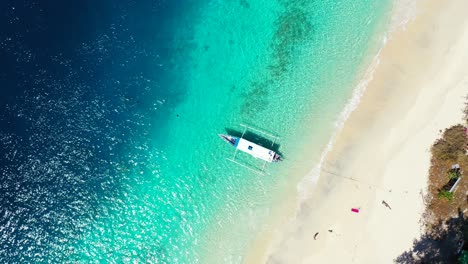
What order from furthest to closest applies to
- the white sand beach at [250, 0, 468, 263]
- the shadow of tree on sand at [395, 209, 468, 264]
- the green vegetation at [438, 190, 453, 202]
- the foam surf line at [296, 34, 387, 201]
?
1. the foam surf line at [296, 34, 387, 201]
2. the white sand beach at [250, 0, 468, 263]
3. the shadow of tree on sand at [395, 209, 468, 264]
4. the green vegetation at [438, 190, 453, 202]

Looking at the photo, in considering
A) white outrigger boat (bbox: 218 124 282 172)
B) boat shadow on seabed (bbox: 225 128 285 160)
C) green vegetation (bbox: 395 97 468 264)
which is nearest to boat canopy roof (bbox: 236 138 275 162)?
white outrigger boat (bbox: 218 124 282 172)

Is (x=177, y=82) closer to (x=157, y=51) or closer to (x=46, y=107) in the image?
(x=157, y=51)

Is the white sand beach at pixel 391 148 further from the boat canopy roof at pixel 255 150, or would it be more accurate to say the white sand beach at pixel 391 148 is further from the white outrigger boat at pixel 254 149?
the boat canopy roof at pixel 255 150

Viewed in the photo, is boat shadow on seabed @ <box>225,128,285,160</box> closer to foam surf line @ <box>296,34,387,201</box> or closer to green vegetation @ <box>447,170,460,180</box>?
foam surf line @ <box>296,34,387,201</box>

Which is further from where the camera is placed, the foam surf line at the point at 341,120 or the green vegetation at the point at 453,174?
the foam surf line at the point at 341,120

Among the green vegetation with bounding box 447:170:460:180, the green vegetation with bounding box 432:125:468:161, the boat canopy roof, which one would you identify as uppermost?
the green vegetation with bounding box 432:125:468:161

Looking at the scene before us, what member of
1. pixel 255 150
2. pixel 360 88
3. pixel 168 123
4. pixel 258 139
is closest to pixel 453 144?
pixel 360 88

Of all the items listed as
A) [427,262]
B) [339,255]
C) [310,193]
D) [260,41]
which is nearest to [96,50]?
[260,41]

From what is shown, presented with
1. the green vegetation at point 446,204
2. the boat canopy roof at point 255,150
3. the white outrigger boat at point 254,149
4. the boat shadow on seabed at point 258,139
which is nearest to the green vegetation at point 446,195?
the green vegetation at point 446,204
